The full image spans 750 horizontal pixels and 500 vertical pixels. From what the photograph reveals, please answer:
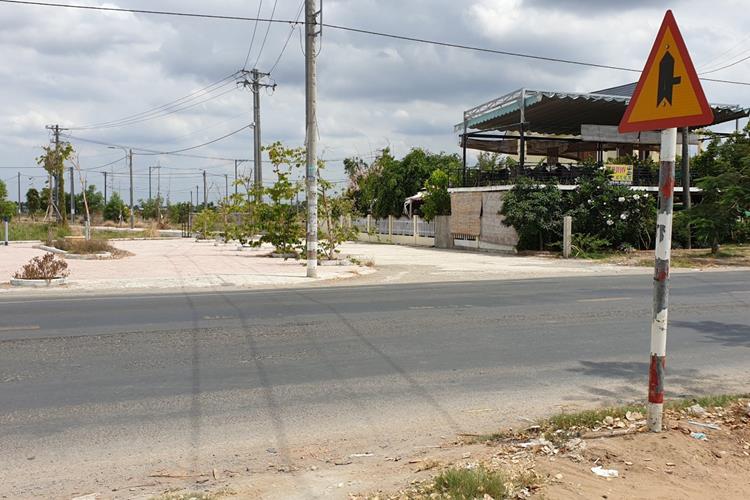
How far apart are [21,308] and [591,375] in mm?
10263

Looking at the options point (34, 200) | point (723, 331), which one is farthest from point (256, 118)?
point (34, 200)

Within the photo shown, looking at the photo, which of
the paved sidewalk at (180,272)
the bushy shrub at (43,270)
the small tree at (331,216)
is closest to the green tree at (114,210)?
the paved sidewalk at (180,272)

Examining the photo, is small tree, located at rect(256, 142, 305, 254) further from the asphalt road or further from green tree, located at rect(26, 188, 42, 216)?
green tree, located at rect(26, 188, 42, 216)

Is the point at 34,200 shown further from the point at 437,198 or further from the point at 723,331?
the point at 723,331

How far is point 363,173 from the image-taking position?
196ft

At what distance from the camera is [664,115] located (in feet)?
14.5

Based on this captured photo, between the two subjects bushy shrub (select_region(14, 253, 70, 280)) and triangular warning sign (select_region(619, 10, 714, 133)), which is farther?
bushy shrub (select_region(14, 253, 70, 280))

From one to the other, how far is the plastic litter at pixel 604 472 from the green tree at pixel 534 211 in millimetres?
23922

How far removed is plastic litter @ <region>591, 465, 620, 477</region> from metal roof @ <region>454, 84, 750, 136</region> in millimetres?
25117

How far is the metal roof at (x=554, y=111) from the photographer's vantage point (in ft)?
92.5

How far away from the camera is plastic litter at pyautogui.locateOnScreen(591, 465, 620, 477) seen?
157 inches

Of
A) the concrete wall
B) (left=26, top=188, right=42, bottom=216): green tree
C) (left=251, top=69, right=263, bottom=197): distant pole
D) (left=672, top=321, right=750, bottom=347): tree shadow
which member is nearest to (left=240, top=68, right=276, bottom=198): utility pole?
(left=251, top=69, right=263, bottom=197): distant pole

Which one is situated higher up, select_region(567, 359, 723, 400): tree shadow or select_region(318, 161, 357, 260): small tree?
select_region(318, 161, 357, 260): small tree

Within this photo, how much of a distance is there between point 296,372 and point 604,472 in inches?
151
